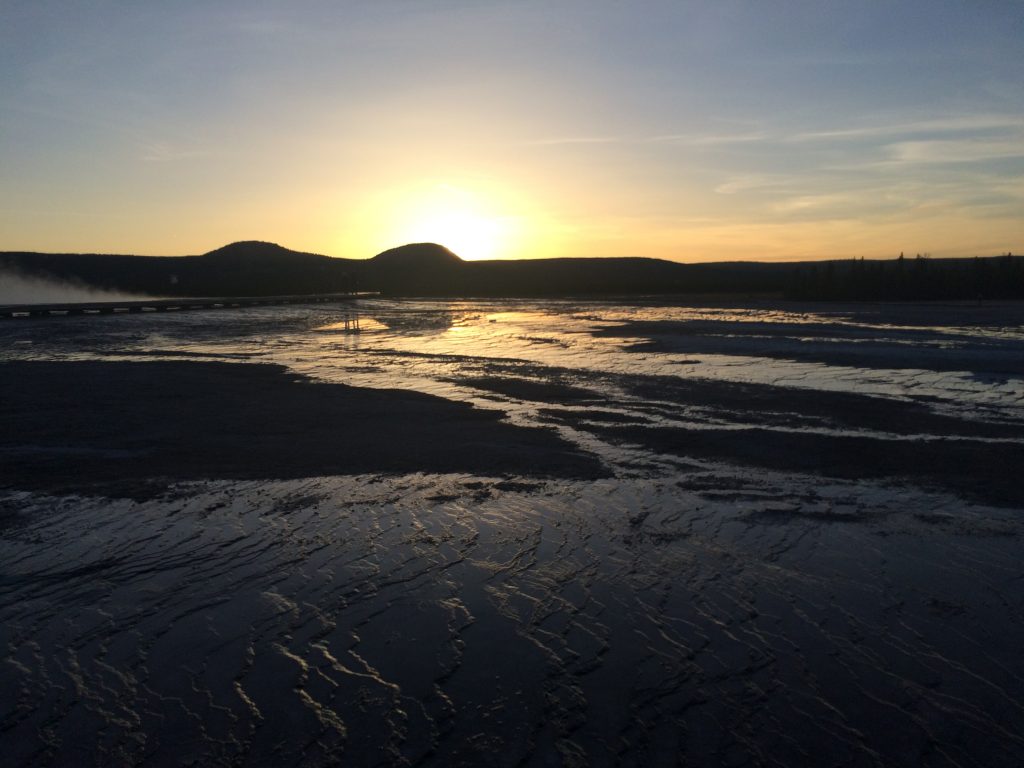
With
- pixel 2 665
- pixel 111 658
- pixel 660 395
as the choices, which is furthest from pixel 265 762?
pixel 660 395

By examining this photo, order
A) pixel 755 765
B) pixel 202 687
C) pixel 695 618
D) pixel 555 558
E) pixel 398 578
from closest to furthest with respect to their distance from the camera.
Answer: pixel 755 765 < pixel 202 687 < pixel 695 618 < pixel 398 578 < pixel 555 558

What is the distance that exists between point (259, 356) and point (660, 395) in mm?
17102

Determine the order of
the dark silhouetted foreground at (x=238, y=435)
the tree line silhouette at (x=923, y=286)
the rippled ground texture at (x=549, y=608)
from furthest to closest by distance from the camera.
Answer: the tree line silhouette at (x=923, y=286) < the dark silhouetted foreground at (x=238, y=435) < the rippled ground texture at (x=549, y=608)

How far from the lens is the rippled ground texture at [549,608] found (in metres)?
5.44

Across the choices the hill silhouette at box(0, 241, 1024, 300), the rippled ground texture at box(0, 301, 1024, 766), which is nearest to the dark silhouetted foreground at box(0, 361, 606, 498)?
the rippled ground texture at box(0, 301, 1024, 766)

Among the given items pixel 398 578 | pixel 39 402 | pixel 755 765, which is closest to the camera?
pixel 755 765

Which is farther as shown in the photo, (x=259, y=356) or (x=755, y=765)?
(x=259, y=356)

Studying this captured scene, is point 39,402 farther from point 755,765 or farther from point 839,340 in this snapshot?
point 839,340

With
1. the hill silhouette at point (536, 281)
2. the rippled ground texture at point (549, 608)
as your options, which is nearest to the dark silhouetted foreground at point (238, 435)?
the rippled ground texture at point (549, 608)

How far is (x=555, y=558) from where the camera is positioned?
874 centimetres

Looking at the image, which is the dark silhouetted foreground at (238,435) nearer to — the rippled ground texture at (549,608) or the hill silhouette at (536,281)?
the rippled ground texture at (549,608)

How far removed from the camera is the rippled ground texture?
544 centimetres

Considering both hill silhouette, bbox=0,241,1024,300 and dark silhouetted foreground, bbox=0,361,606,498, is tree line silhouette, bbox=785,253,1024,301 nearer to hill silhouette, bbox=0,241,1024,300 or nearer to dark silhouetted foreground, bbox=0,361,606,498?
hill silhouette, bbox=0,241,1024,300

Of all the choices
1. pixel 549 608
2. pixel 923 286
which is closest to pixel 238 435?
pixel 549 608
